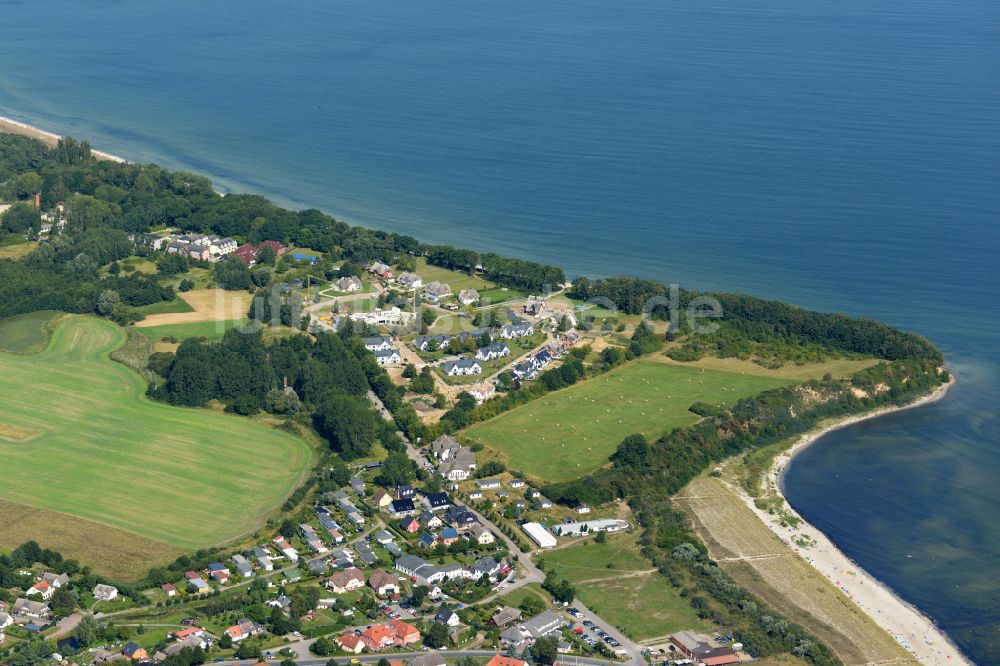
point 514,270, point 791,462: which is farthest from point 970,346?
point 514,270

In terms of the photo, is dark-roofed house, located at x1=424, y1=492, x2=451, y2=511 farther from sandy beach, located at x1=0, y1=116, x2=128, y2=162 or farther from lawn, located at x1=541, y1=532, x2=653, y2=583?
sandy beach, located at x1=0, y1=116, x2=128, y2=162

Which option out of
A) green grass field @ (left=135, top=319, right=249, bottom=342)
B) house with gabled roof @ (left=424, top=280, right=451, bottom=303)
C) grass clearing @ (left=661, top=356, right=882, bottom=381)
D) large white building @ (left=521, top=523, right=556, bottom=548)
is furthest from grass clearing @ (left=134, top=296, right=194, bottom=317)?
large white building @ (left=521, top=523, right=556, bottom=548)

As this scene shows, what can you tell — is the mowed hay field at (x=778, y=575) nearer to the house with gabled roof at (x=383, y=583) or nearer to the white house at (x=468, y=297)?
the house with gabled roof at (x=383, y=583)

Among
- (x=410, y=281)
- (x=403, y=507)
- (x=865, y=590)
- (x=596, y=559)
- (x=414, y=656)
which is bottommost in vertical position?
(x=414, y=656)

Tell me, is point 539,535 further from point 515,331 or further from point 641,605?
point 515,331

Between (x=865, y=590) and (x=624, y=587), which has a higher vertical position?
(x=865, y=590)

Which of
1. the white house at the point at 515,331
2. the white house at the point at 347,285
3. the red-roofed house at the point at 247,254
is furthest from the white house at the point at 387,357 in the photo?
the red-roofed house at the point at 247,254

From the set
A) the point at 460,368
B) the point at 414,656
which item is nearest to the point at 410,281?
the point at 460,368
